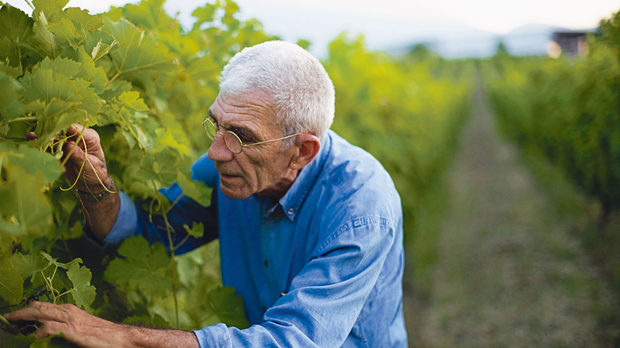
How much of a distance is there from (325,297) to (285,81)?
0.61m

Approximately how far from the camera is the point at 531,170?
1327cm

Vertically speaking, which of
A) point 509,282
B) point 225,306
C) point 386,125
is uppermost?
point 225,306

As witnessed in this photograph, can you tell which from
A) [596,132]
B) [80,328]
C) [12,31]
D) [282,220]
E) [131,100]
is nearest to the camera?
[80,328]

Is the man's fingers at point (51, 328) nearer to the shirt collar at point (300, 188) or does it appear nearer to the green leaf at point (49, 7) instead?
the green leaf at point (49, 7)

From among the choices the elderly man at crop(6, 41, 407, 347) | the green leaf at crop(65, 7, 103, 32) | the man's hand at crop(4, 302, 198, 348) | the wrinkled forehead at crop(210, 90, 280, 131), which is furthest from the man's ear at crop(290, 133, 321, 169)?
the man's hand at crop(4, 302, 198, 348)

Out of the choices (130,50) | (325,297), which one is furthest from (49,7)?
(325,297)

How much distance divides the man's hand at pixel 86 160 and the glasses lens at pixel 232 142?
349mm

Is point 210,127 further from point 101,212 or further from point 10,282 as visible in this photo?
point 10,282

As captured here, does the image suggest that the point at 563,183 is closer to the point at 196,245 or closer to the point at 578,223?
the point at 578,223

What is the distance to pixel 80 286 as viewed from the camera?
1154 millimetres

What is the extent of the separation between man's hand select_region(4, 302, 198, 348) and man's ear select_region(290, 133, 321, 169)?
74cm

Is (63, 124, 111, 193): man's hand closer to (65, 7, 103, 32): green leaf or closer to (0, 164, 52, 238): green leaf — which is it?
(65, 7, 103, 32): green leaf

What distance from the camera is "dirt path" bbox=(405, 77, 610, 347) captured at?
16.4 ft

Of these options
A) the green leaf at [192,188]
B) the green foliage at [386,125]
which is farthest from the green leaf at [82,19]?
the green foliage at [386,125]
